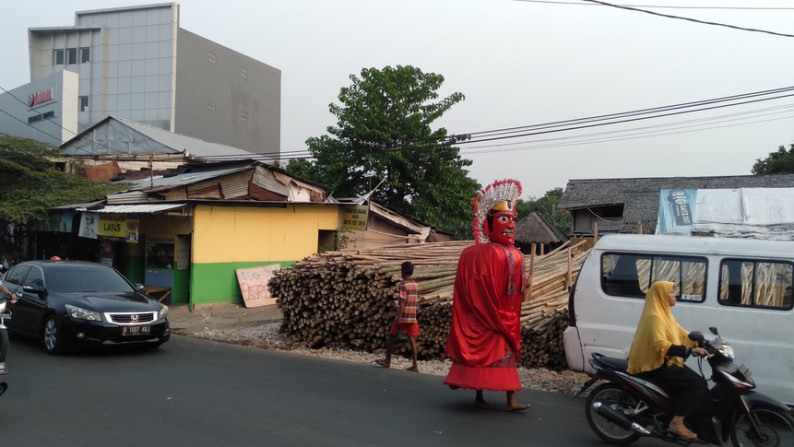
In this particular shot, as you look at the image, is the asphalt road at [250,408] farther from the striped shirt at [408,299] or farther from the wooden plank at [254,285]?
the wooden plank at [254,285]

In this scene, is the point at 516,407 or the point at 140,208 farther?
the point at 140,208

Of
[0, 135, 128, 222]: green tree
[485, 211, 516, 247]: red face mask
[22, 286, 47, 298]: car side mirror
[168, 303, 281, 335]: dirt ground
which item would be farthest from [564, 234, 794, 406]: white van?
[0, 135, 128, 222]: green tree

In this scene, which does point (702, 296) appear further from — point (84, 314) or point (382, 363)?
point (84, 314)

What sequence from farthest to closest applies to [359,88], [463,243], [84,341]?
1. [359,88]
2. [463,243]
3. [84,341]

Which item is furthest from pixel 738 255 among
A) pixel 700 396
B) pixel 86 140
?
pixel 86 140

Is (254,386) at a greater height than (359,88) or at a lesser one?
lesser

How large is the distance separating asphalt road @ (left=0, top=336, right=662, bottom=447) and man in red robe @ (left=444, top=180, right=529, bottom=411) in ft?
1.33

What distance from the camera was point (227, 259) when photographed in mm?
17156

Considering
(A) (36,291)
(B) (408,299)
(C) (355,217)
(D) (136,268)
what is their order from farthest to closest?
(C) (355,217) < (D) (136,268) < (A) (36,291) < (B) (408,299)

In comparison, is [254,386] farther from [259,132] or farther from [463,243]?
[259,132]

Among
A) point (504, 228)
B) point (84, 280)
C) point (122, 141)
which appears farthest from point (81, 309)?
point (122, 141)

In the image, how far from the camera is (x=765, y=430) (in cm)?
511

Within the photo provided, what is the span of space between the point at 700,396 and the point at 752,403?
39cm

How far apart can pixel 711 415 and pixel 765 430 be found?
40 centimetres
